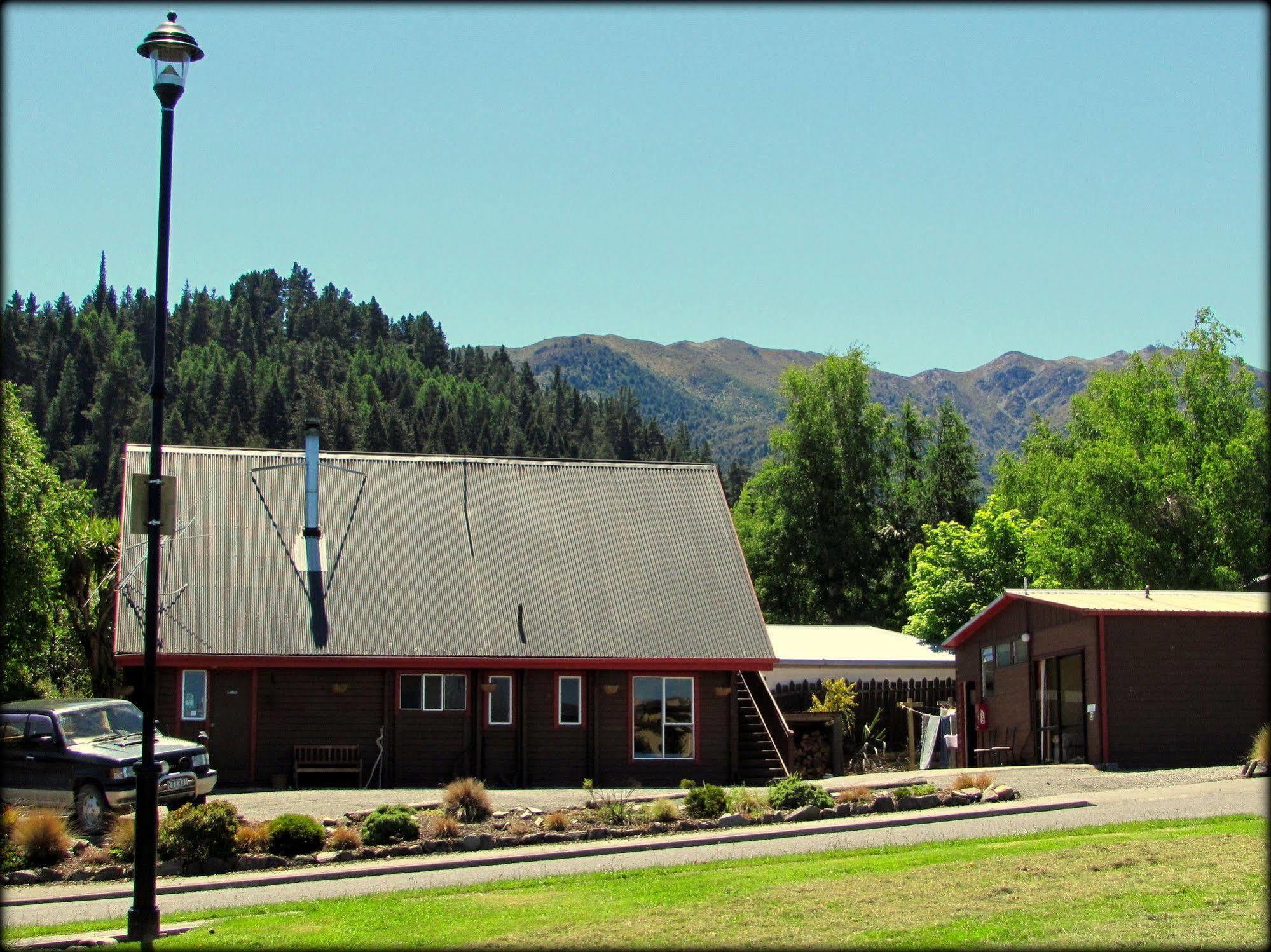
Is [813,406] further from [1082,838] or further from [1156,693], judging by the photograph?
[1082,838]

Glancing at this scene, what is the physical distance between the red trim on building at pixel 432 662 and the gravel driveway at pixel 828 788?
8.84 feet

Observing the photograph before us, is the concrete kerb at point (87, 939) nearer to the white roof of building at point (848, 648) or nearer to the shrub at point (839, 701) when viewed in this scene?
the shrub at point (839, 701)

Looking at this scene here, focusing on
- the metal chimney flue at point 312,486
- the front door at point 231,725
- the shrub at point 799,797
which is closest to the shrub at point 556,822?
the shrub at point 799,797

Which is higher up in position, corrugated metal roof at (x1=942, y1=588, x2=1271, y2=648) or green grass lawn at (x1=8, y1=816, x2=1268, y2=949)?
corrugated metal roof at (x1=942, y1=588, x2=1271, y2=648)

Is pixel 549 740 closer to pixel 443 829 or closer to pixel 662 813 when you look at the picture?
pixel 662 813

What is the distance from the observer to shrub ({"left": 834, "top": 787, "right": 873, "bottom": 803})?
65.2 feet

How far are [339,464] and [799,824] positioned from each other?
58.8ft

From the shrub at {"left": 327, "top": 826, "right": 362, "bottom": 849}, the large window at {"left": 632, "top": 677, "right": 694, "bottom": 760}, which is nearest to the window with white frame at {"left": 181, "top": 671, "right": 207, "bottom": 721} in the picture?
the large window at {"left": 632, "top": 677, "right": 694, "bottom": 760}

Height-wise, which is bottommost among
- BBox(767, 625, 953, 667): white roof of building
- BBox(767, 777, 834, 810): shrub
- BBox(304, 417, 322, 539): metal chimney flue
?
BBox(767, 777, 834, 810): shrub

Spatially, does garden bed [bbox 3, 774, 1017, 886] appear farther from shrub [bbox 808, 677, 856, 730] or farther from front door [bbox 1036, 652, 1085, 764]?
shrub [bbox 808, 677, 856, 730]

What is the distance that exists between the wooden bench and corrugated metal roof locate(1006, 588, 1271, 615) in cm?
1364

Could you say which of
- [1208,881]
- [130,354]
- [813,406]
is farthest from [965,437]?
[130,354]

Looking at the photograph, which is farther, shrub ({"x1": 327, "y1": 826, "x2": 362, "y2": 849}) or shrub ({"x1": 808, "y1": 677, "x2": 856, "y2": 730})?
shrub ({"x1": 808, "y1": 677, "x2": 856, "y2": 730})

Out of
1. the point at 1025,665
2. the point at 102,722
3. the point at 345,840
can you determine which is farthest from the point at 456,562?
the point at 345,840
